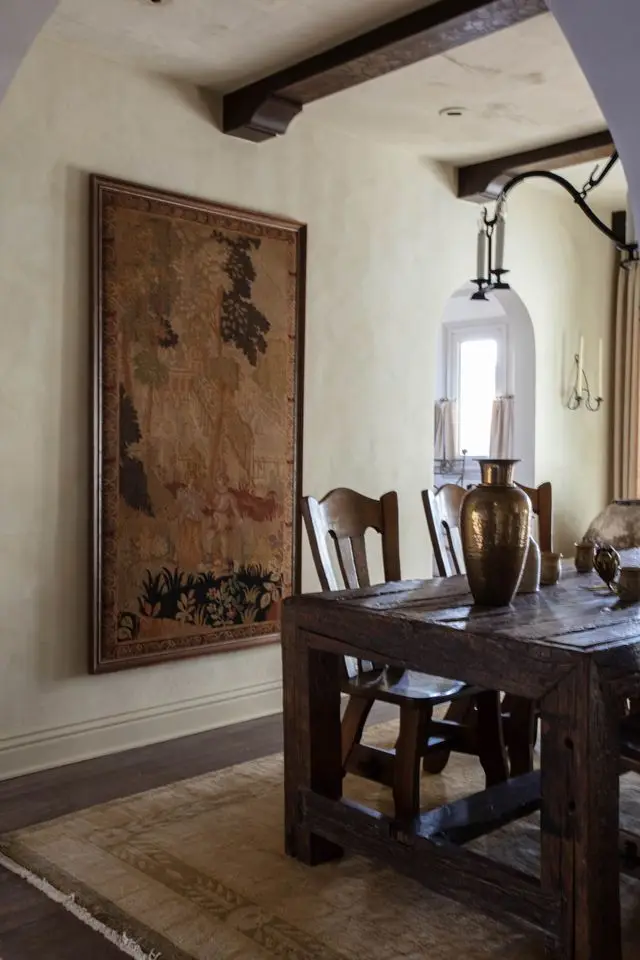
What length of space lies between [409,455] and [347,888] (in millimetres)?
2678

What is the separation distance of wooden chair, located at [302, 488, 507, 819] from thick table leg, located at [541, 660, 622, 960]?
655 mm

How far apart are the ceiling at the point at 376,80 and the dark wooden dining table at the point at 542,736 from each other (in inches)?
78.2

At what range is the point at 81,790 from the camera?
3.09 m

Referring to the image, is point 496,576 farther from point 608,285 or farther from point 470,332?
point 470,332

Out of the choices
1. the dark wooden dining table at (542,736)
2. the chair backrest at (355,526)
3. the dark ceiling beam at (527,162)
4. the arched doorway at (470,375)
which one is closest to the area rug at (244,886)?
the dark wooden dining table at (542,736)

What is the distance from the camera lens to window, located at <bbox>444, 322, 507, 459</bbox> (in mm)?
7344

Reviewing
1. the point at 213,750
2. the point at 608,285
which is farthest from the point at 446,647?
the point at 608,285

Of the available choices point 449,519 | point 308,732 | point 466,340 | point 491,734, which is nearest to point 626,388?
point 466,340

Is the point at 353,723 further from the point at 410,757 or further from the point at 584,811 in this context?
the point at 584,811

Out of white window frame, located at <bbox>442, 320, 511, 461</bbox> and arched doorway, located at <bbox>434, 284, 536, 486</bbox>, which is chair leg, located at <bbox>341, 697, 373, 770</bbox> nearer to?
arched doorway, located at <bbox>434, 284, 536, 486</bbox>

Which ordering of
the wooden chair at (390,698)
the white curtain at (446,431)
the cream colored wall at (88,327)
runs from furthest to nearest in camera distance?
the white curtain at (446,431) < the cream colored wall at (88,327) < the wooden chair at (390,698)

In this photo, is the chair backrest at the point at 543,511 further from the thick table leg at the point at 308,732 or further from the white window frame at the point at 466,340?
the white window frame at the point at 466,340

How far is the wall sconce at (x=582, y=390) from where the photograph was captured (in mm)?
5762

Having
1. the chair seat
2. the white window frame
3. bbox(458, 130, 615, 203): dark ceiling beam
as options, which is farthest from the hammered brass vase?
the white window frame
